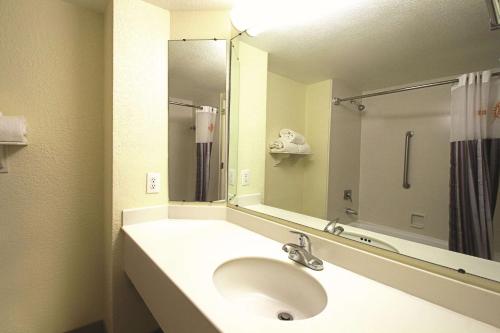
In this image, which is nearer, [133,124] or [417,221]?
[417,221]

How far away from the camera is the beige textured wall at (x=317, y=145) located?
101 centimetres

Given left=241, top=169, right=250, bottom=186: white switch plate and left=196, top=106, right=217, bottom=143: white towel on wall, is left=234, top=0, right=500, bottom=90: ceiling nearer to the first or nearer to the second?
left=196, top=106, right=217, bottom=143: white towel on wall

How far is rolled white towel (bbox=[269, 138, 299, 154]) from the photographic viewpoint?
3.64 feet

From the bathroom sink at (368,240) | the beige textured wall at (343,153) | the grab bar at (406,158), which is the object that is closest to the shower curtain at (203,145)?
the beige textured wall at (343,153)

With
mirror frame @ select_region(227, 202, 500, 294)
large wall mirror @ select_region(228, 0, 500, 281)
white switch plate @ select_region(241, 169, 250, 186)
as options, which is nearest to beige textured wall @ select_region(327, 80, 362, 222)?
large wall mirror @ select_region(228, 0, 500, 281)

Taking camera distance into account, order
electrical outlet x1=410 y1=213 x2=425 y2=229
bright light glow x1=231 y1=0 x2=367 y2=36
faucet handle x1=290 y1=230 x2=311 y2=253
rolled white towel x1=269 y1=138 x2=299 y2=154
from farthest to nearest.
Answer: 1. rolled white towel x1=269 y1=138 x2=299 y2=154
2. bright light glow x1=231 y1=0 x2=367 y2=36
3. faucet handle x1=290 y1=230 x2=311 y2=253
4. electrical outlet x1=410 y1=213 x2=425 y2=229

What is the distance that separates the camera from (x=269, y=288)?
0.86 metres

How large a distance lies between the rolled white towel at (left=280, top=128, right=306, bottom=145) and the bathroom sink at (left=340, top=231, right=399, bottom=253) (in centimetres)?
45

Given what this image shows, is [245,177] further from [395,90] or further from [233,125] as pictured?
[395,90]

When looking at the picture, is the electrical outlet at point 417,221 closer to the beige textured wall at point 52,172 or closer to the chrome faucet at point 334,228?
the chrome faucet at point 334,228

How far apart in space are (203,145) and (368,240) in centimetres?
98

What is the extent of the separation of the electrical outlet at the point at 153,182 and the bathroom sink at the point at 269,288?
67 cm

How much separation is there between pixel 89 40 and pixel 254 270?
1.54 m

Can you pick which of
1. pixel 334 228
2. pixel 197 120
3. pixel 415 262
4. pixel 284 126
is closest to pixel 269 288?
pixel 334 228
